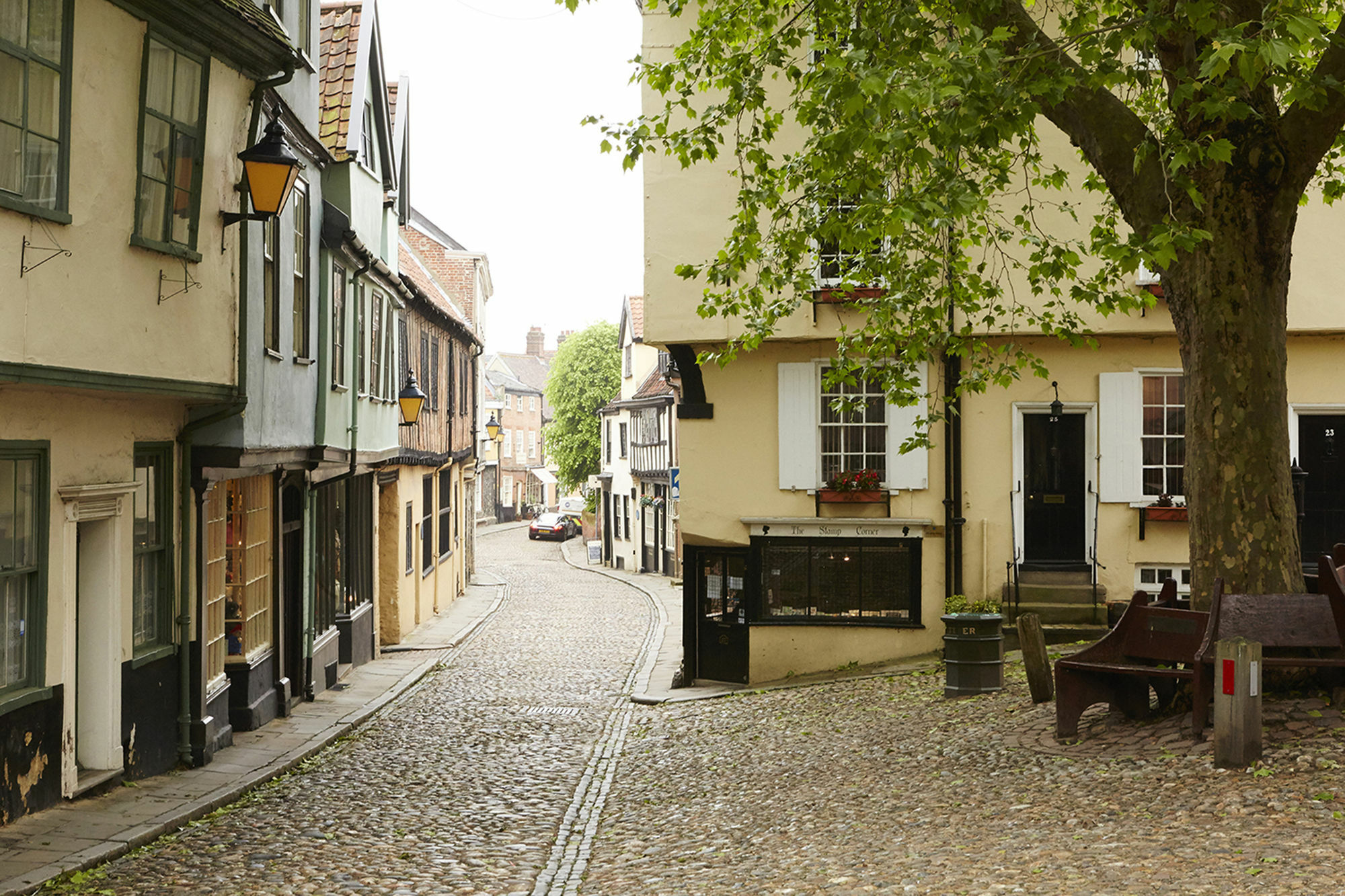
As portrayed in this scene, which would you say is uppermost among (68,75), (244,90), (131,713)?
(244,90)

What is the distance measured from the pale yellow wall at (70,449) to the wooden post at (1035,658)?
25.1 feet

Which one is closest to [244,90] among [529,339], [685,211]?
[685,211]

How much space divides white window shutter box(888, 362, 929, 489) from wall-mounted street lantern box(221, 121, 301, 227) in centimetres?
927

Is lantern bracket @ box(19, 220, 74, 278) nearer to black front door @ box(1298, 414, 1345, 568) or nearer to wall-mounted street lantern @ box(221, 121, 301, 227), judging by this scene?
wall-mounted street lantern @ box(221, 121, 301, 227)

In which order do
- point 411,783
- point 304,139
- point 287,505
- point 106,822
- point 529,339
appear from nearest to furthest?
point 106,822 → point 411,783 → point 304,139 → point 287,505 → point 529,339

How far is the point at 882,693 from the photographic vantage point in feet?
48.6

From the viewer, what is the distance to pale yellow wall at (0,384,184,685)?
30.2 ft

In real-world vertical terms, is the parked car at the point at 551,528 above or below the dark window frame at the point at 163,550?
below

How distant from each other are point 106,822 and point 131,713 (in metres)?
1.69

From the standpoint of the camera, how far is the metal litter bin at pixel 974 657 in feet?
43.9

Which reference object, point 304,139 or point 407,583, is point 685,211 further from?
point 407,583

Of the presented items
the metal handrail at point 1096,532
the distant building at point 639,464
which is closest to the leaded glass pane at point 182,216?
the metal handrail at point 1096,532

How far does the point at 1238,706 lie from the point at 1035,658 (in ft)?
10.4

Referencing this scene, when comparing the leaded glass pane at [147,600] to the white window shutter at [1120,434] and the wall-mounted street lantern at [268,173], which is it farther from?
the white window shutter at [1120,434]
